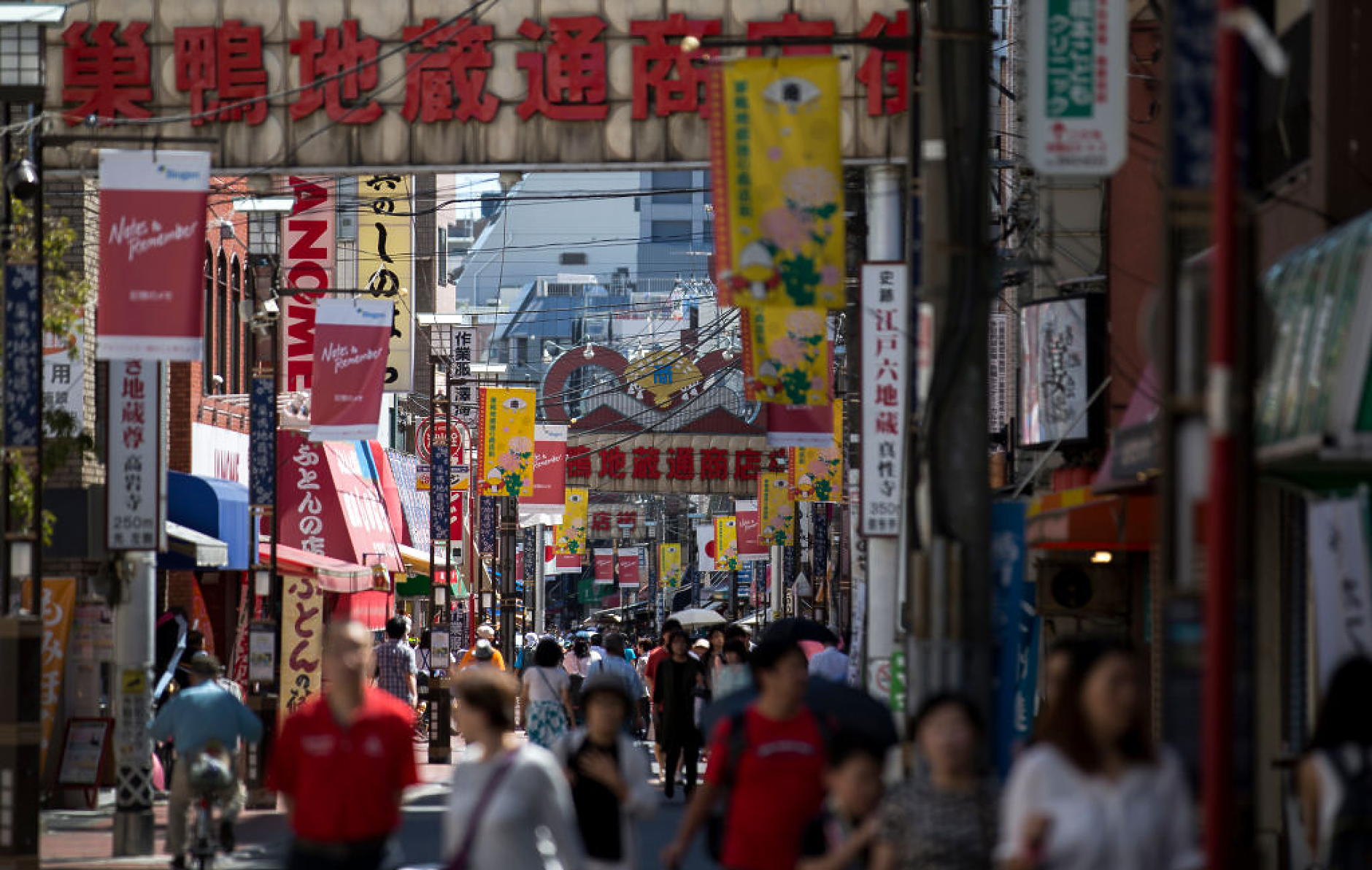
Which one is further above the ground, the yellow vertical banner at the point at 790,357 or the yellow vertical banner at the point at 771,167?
the yellow vertical banner at the point at 771,167

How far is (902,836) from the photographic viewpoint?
23.5 feet

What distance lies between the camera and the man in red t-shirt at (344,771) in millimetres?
8484

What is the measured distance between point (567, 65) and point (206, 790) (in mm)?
8667

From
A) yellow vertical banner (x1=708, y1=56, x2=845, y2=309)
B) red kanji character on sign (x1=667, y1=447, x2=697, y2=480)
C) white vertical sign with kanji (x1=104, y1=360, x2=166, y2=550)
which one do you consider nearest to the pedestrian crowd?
yellow vertical banner (x1=708, y1=56, x2=845, y2=309)

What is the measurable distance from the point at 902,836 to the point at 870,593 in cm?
1046

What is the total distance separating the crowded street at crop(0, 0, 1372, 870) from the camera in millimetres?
6688

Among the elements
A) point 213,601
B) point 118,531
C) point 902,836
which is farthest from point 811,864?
point 213,601

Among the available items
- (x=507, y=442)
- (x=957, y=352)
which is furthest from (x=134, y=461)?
(x=507, y=442)

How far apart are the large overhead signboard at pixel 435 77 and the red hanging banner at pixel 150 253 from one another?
16.5 ft

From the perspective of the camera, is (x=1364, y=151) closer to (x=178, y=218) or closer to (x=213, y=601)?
(x=178, y=218)

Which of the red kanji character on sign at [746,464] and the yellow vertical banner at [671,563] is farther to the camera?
the yellow vertical banner at [671,563]

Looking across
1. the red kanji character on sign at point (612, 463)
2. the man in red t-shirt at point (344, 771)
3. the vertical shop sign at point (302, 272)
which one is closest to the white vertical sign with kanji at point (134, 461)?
the man in red t-shirt at point (344, 771)

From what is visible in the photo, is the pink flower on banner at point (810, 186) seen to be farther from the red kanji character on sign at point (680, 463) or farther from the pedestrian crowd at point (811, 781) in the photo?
the red kanji character on sign at point (680, 463)

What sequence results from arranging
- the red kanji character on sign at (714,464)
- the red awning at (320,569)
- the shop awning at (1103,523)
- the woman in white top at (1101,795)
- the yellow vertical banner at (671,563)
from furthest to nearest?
the yellow vertical banner at (671,563) → the red kanji character on sign at (714,464) → the red awning at (320,569) → the shop awning at (1103,523) → the woman in white top at (1101,795)
